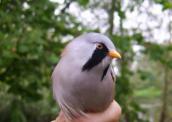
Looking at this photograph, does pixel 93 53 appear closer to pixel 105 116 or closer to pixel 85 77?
pixel 85 77

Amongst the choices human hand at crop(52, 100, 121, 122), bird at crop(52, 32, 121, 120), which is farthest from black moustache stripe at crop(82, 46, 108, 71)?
human hand at crop(52, 100, 121, 122)

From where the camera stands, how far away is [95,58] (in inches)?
69.0

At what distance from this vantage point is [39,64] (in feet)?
13.5

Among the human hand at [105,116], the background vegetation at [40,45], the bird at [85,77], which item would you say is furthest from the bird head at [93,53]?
the background vegetation at [40,45]

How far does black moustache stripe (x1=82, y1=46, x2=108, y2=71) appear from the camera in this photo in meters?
1.75

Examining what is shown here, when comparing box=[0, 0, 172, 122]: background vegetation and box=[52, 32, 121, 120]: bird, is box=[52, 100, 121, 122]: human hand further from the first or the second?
box=[0, 0, 172, 122]: background vegetation

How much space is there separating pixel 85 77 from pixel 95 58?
74 millimetres

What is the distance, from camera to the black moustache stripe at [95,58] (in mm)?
1754

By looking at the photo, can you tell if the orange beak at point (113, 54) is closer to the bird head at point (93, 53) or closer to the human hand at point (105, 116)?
the bird head at point (93, 53)

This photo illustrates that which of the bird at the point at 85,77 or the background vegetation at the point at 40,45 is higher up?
the bird at the point at 85,77

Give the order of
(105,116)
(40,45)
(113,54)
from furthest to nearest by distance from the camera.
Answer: (40,45), (105,116), (113,54)

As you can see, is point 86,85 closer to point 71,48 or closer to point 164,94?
point 71,48

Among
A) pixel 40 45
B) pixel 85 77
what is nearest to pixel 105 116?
pixel 85 77

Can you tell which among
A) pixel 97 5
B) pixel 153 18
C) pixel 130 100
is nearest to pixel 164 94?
pixel 153 18
